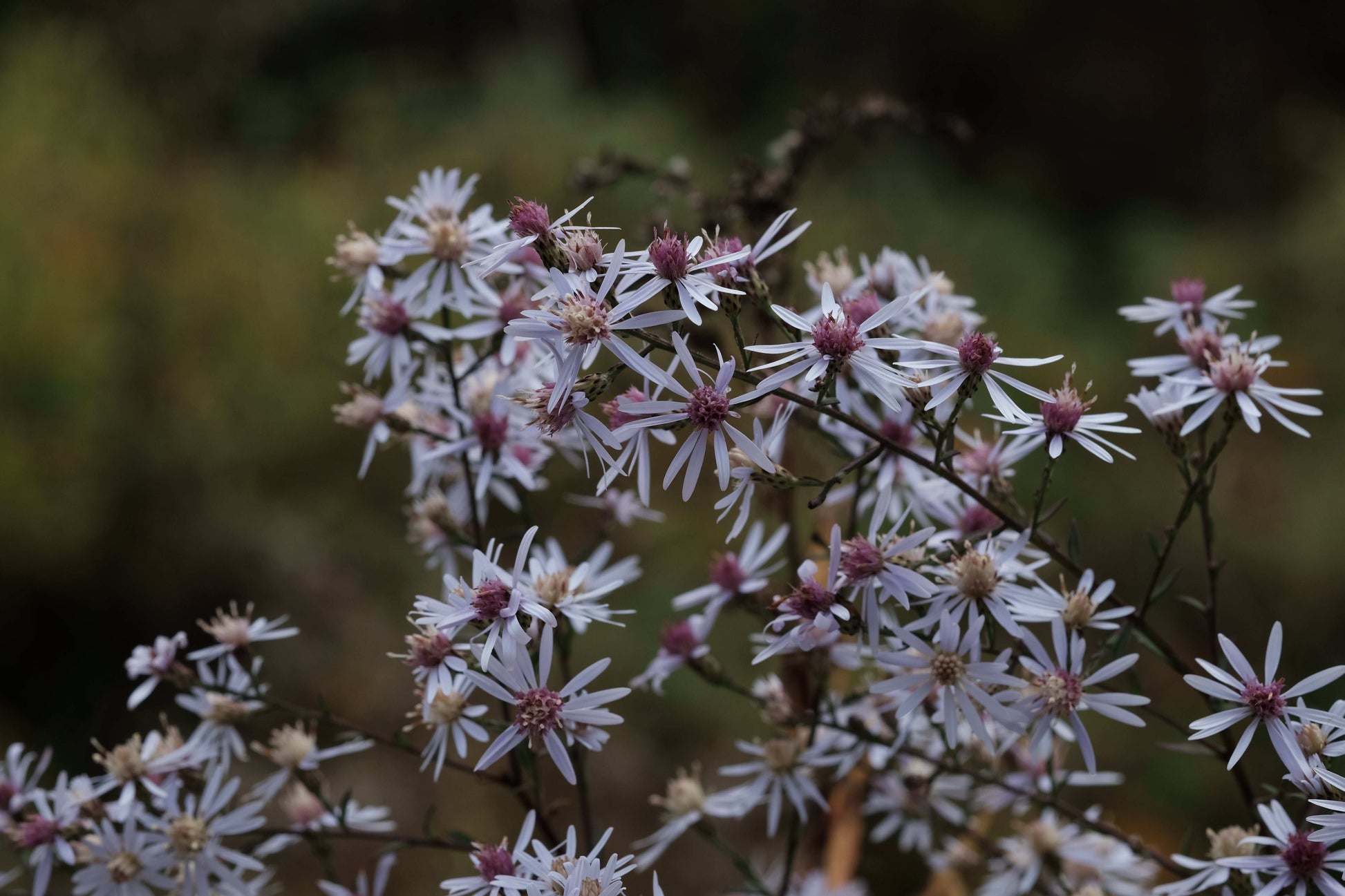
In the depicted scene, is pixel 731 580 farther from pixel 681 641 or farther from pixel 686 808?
pixel 686 808

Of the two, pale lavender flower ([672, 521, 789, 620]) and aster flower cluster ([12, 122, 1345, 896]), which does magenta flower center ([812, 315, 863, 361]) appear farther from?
pale lavender flower ([672, 521, 789, 620])

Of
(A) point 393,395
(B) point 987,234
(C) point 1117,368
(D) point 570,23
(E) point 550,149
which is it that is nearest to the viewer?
(A) point 393,395

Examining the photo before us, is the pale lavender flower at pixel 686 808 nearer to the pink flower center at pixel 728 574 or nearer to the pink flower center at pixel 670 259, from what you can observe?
the pink flower center at pixel 728 574

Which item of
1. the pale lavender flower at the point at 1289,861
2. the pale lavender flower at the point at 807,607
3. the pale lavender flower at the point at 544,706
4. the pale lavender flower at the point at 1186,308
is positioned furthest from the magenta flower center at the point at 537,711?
the pale lavender flower at the point at 1186,308

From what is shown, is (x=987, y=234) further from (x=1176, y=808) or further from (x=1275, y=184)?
(x=1176, y=808)

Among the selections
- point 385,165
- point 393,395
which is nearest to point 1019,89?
point 385,165

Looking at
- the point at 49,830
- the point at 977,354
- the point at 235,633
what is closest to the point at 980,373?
the point at 977,354

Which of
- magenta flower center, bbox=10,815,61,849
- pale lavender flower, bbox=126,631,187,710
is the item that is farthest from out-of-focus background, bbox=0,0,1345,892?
magenta flower center, bbox=10,815,61,849
